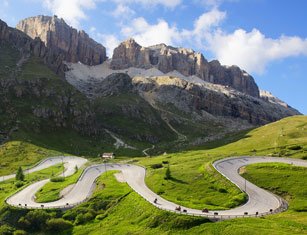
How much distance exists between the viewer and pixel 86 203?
96750 mm

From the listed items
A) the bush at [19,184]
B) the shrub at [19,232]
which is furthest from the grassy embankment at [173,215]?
the bush at [19,184]

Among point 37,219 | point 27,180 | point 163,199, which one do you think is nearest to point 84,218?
point 37,219

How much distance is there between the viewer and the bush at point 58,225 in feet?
289

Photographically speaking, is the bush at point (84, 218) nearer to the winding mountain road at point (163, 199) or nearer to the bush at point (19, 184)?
the winding mountain road at point (163, 199)

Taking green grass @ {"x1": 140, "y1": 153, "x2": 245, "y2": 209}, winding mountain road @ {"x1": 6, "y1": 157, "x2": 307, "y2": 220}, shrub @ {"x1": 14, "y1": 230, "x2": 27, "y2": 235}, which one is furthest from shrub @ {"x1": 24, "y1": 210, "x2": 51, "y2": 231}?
green grass @ {"x1": 140, "y1": 153, "x2": 245, "y2": 209}

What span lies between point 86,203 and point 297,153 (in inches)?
2938

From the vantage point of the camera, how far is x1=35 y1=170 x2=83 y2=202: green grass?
Answer: 105 metres

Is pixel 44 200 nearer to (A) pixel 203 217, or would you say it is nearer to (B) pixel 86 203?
(B) pixel 86 203

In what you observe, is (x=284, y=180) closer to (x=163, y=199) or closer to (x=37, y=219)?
(x=163, y=199)

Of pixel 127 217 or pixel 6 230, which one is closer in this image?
pixel 127 217

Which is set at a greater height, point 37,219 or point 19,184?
point 19,184

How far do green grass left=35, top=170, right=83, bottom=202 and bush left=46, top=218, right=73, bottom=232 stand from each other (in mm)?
15935

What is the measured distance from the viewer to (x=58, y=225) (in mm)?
88062

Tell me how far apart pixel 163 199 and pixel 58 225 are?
2240 centimetres
